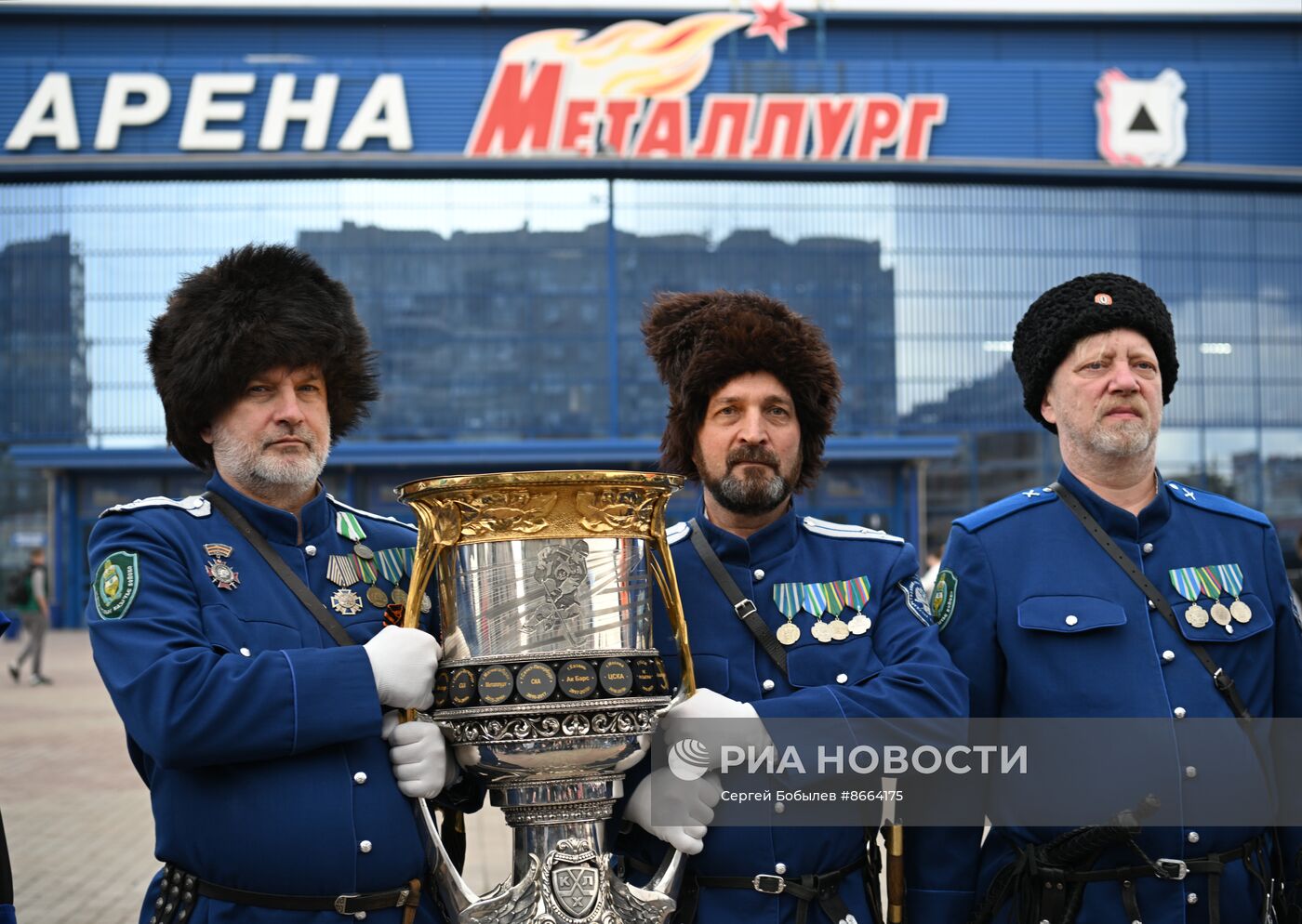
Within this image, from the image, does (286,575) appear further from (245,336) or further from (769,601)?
(769,601)

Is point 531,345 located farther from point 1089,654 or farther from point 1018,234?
point 1089,654

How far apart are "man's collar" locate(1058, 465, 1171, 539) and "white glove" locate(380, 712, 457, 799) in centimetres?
170

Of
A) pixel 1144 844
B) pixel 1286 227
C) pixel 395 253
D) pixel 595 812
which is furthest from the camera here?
pixel 1286 227

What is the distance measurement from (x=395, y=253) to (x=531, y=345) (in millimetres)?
3362

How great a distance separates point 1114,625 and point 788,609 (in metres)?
0.77

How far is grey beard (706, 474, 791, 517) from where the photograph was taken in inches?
124

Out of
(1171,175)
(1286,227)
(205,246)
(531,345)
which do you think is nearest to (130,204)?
(205,246)

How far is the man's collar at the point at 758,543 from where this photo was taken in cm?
329

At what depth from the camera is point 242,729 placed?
2.64m

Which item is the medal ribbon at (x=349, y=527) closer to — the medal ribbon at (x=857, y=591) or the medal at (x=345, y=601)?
the medal at (x=345, y=601)

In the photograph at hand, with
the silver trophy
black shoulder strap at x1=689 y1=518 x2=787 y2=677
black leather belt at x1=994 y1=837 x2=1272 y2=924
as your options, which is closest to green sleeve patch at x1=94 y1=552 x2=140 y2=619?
the silver trophy

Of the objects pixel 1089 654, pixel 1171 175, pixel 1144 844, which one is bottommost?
pixel 1144 844

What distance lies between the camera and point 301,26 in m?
28.5

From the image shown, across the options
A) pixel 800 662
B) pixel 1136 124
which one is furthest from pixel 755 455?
pixel 1136 124
